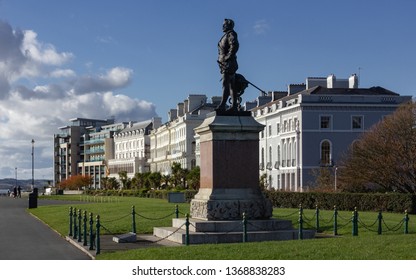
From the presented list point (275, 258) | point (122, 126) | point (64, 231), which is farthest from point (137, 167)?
point (275, 258)

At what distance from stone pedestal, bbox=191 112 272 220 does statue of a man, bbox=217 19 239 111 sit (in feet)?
4.14

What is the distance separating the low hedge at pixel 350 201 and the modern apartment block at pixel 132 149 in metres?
91.8

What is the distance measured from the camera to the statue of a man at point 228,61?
25312 millimetres

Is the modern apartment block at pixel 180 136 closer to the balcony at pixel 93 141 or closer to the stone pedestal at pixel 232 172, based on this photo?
the balcony at pixel 93 141

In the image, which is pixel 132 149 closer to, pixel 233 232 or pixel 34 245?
pixel 34 245

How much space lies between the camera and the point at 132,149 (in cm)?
15638

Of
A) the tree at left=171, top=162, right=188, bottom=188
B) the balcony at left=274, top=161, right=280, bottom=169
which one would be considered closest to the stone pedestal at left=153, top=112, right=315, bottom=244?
the balcony at left=274, top=161, right=280, bottom=169

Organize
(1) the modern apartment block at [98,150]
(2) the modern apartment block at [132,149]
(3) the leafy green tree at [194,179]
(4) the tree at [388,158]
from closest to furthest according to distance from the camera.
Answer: (4) the tree at [388,158], (3) the leafy green tree at [194,179], (2) the modern apartment block at [132,149], (1) the modern apartment block at [98,150]

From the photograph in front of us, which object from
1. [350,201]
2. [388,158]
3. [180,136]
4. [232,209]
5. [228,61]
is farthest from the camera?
[180,136]

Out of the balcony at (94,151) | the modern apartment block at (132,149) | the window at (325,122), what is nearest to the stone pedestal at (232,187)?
the window at (325,122)

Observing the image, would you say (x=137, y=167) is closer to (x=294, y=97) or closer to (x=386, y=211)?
(x=294, y=97)

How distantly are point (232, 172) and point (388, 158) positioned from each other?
32.4 metres

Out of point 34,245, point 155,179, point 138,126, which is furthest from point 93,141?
point 34,245

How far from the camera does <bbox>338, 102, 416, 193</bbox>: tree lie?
176 ft
